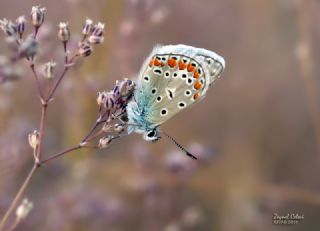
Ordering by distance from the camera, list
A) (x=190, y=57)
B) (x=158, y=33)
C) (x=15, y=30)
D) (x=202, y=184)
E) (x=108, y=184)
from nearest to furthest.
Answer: (x=15, y=30) < (x=190, y=57) < (x=202, y=184) < (x=108, y=184) < (x=158, y=33)

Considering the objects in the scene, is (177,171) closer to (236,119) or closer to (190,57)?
(190,57)

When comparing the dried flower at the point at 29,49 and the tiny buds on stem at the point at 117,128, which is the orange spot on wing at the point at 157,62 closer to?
the tiny buds on stem at the point at 117,128

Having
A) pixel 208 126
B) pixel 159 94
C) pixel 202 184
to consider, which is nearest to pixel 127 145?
pixel 208 126

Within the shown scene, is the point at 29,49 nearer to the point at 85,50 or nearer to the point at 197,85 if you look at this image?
the point at 85,50

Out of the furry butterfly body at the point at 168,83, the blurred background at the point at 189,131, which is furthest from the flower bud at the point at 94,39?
the blurred background at the point at 189,131

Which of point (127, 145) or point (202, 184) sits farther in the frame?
point (127, 145)

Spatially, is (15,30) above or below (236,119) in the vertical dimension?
above

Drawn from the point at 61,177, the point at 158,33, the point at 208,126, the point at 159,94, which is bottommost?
the point at 208,126
